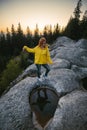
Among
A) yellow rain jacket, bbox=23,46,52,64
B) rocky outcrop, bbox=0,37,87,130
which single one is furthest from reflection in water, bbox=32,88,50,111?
yellow rain jacket, bbox=23,46,52,64

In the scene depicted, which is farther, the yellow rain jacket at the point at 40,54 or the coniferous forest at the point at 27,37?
the coniferous forest at the point at 27,37

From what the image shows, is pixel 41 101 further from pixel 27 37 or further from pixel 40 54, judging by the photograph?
pixel 27 37

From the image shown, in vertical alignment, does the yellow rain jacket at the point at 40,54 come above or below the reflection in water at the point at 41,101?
above

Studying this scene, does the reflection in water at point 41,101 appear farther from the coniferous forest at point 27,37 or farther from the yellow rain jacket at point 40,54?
the coniferous forest at point 27,37

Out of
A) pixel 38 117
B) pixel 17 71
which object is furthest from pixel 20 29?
pixel 38 117

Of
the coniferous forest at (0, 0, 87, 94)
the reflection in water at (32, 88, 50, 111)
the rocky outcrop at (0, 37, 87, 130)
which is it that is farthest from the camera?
the coniferous forest at (0, 0, 87, 94)

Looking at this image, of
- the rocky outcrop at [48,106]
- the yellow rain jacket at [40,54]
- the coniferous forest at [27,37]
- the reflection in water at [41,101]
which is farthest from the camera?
the coniferous forest at [27,37]

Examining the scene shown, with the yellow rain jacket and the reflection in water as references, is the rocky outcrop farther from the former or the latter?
the yellow rain jacket

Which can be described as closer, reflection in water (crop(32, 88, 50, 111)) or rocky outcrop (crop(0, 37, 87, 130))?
rocky outcrop (crop(0, 37, 87, 130))

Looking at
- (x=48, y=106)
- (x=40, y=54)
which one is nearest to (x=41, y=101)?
(x=48, y=106)

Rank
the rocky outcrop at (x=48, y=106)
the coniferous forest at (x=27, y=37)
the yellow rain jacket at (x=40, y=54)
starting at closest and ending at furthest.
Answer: the rocky outcrop at (x=48, y=106) → the yellow rain jacket at (x=40, y=54) → the coniferous forest at (x=27, y=37)

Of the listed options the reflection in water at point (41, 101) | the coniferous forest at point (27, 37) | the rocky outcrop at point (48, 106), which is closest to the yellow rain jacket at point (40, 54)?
the rocky outcrop at point (48, 106)

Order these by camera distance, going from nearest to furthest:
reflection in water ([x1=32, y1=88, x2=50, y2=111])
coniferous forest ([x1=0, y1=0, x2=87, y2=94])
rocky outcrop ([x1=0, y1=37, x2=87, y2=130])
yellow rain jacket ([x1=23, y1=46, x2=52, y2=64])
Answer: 1. rocky outcrop ([x1=0, y1=37, x2=87, y2=130])
2. reflection in water ([x1=32, y1=88, x2=50, y2=111])
3. yellow rain jacket ([x1=23, y1=46, x2=52, y2=64])
4. coniferous forest ([x1=0, y1=0, x2=87, y2=94])

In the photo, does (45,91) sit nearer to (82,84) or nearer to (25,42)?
(82,84)
